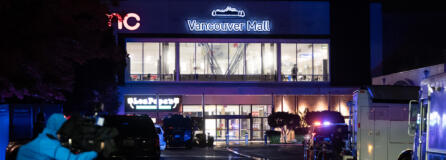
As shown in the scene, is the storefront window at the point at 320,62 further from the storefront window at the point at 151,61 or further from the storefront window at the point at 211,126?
the storefront window at the point at 151,61

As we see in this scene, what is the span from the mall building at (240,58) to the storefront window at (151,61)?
3.0 inches

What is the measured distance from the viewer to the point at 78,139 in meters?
7.11

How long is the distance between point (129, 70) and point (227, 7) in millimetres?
8787

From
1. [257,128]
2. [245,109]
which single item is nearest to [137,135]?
[245,109]

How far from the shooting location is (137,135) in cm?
1812

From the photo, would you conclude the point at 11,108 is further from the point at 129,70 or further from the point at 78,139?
the point at 129,70

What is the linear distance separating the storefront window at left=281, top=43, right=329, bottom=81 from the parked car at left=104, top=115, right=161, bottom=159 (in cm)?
3127

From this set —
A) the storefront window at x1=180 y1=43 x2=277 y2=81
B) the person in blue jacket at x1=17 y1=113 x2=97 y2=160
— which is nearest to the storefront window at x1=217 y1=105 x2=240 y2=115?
the storefront window at x1=180 y1=43 x2=277 y2=81

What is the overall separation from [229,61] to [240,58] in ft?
2.94

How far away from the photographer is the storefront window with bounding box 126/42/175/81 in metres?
47.9

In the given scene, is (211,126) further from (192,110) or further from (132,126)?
(132,126)

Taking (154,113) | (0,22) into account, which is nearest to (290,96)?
(154,113)

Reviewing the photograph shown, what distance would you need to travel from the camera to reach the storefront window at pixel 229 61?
48.7 metres

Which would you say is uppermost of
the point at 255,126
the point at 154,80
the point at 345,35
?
the point at 345,35
